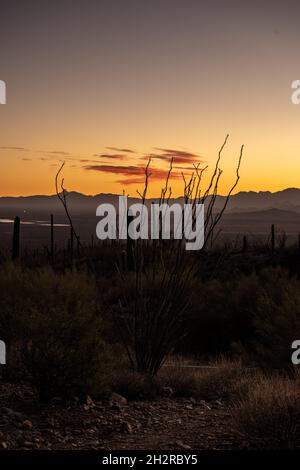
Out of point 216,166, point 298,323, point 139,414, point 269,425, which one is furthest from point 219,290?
point 269,425

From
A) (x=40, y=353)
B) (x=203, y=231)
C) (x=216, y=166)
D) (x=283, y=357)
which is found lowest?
(x=283, y=357)

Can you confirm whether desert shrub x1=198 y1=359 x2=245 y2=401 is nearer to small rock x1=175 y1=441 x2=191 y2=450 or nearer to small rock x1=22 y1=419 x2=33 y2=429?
small rock x1=175 y1=441 x2=191 y2=450

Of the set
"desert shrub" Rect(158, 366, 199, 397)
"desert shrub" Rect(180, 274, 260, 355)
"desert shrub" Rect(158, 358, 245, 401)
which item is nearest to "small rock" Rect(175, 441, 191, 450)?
"desert shrub" Rect(158, 358, 245, 401)

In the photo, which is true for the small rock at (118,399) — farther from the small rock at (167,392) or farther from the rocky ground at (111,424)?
the small rock at (167,392)

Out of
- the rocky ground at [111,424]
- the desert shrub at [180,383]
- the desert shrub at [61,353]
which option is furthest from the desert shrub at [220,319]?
the rocky ground at [111,424]

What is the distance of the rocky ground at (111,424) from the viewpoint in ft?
24.5

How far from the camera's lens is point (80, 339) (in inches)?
378

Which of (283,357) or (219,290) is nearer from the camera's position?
(283,357)

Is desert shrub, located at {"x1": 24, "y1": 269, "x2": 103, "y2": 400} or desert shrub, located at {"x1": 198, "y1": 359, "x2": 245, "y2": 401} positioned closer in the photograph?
desert shrub, located at {"x1": 24, "y1": 269, "x2": 103, "y2": 400}

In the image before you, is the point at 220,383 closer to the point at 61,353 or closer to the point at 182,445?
the point at 61,353

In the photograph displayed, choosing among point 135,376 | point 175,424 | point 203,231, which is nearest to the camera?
point 175,424

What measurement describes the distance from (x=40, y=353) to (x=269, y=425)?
328cm

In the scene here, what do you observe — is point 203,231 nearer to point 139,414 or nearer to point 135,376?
point 135,376

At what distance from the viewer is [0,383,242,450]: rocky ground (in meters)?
7.45
